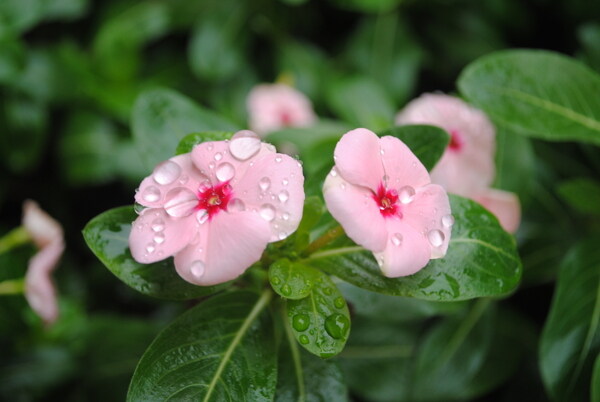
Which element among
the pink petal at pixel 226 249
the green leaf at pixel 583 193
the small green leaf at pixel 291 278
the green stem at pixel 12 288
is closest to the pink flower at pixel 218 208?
the pink petal at pixel 226 249

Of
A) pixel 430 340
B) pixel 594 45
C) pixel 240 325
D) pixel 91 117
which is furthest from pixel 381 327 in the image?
pixel 91 117

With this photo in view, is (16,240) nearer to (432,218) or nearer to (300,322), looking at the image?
(300,322)

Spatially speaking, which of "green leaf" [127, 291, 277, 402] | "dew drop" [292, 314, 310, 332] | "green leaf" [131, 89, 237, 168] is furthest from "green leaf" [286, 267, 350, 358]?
"green leaf" [131, 89, 237, 168]

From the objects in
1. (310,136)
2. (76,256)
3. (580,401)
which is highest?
(310,136)

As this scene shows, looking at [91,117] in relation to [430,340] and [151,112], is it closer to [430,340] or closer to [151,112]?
[151,112]

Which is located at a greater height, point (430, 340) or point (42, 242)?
point (42, 242)

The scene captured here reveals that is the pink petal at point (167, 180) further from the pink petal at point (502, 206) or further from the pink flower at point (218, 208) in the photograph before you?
the pink petal at point (502, 206)

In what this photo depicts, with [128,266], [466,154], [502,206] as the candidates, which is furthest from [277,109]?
[128,266]
